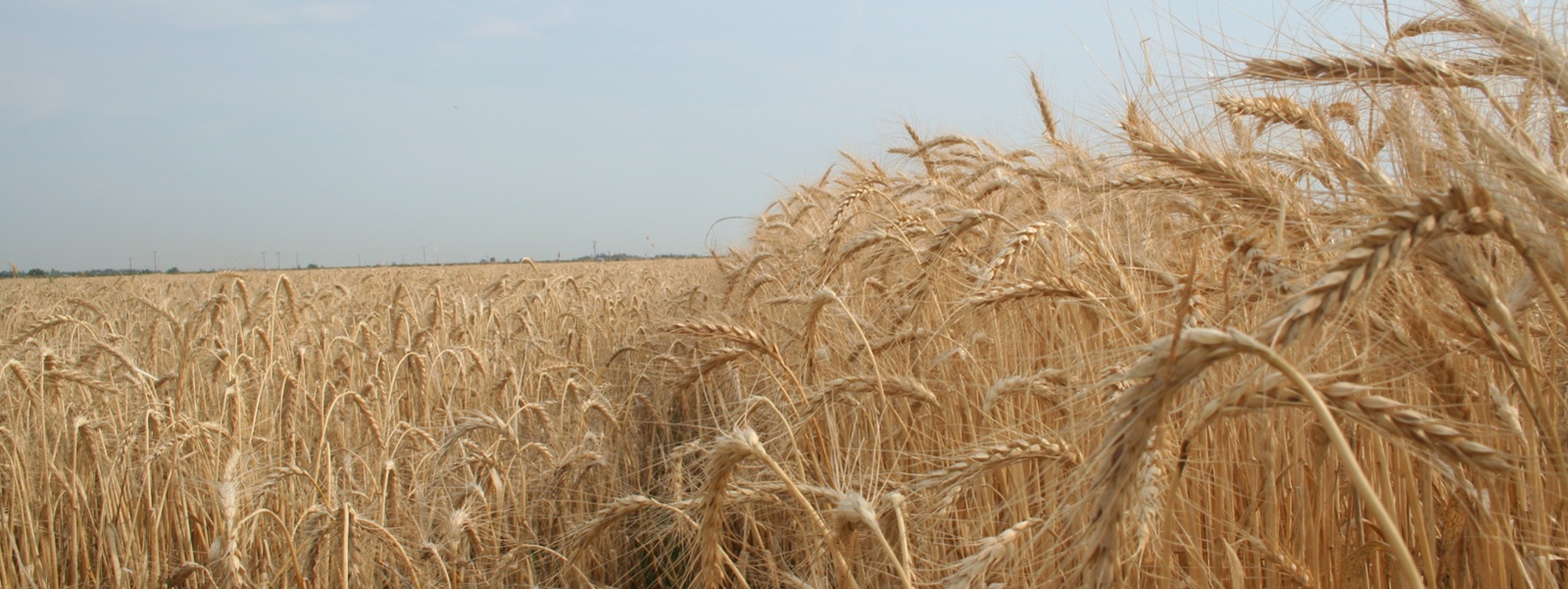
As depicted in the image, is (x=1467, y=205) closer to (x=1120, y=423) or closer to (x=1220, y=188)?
(x=1120, y=423)

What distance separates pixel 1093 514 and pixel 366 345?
4522 millimetres

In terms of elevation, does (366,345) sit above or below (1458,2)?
below

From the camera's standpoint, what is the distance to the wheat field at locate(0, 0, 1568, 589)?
2.72 feet

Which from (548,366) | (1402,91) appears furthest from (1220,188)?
(548,366)

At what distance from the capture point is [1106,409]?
3.35 ft

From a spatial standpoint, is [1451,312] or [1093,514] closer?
[1093,514]

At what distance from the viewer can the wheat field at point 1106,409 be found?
0.83 metres

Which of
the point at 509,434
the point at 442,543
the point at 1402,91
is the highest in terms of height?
the point at 1402,91

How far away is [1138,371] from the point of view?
662mm

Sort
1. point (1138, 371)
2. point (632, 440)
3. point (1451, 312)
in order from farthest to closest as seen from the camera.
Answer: point (632, 440), point (1451, 312), point (1138, 371)

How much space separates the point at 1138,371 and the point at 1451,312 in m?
0.63

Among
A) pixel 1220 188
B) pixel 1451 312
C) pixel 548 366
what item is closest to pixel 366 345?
pixel 548 366

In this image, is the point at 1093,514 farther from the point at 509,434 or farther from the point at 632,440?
the point at 632,440

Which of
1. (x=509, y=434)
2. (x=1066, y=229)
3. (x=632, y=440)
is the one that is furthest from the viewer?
(x=632, y=440)
